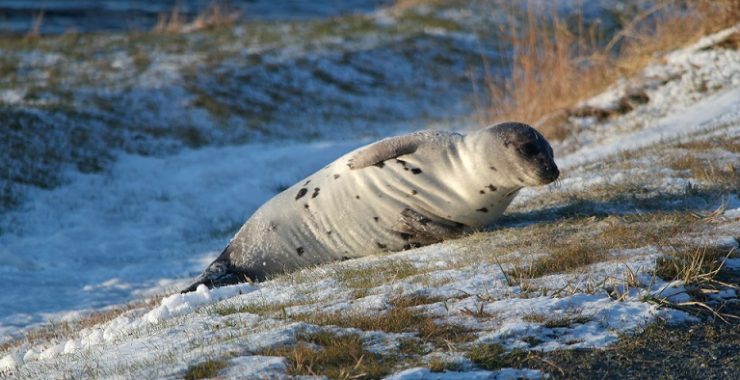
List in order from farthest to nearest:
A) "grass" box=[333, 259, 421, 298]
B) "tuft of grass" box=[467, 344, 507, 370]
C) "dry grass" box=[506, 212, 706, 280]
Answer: "grass" box=[333, 259, 421, 298], "dry grass" box=[506, 212, 706, 280], "tuft of grass" box=[467, 344, 507, 370]

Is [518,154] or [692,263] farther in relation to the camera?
[518,154]

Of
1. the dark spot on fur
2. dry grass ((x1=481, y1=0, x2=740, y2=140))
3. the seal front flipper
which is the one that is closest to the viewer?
the seal front flipper

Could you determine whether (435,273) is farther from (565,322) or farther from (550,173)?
(550,173)

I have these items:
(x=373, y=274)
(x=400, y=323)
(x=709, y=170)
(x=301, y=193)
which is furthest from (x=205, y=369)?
(x=709, y=170)

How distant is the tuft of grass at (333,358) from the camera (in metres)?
4.60

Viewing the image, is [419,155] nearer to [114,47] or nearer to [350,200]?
[350,200]

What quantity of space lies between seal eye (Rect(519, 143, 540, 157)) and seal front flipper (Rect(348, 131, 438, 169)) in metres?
0.86

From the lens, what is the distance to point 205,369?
475 cm

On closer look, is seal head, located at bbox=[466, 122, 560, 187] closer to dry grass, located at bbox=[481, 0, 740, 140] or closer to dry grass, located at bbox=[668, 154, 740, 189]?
dry grass, located at bbox=[668, 154, 740, 189]

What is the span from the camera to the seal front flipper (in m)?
7.98

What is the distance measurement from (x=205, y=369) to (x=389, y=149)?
11.8ft

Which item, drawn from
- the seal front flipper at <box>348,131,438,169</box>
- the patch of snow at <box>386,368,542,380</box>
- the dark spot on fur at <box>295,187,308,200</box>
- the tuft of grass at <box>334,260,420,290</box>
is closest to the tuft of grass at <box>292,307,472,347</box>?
the patch of snow at <box>386,368,542,380</box>

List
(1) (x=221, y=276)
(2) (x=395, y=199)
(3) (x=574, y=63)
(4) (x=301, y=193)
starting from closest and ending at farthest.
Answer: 1. (2) (x=395, y=199)
2. (4) (x=301, y=193)
3. (1) (x=221, y=276)
4. (3) (x=574, y=63)

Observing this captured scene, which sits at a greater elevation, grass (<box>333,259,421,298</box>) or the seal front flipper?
the seal front flipper
